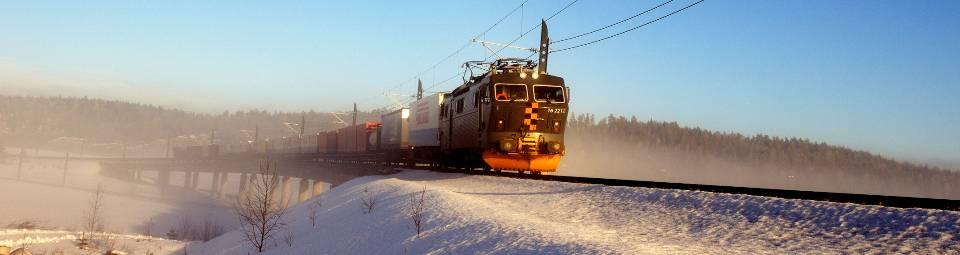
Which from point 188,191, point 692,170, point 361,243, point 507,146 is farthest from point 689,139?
point 361,243

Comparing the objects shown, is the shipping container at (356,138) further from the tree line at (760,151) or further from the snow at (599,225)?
the tree line at (760,151)

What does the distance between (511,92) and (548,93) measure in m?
1.37

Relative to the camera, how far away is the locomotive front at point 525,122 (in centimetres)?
1930

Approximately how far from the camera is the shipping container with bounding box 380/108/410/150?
3366 centimetres

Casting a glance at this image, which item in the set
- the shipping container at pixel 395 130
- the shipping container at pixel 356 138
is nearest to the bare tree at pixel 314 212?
the shipping container at pixel 395 130

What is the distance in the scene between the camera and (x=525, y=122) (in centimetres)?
1969

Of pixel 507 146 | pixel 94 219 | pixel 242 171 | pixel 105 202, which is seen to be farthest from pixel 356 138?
pixel 105 202

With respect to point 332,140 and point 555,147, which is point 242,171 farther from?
point 555,147

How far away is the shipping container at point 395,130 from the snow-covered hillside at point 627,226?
20950 mm

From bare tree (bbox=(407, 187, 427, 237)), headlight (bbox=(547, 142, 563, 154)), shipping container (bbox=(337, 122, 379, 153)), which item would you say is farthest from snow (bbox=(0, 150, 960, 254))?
shipping container (bbox=(337, 122, 379, 153))

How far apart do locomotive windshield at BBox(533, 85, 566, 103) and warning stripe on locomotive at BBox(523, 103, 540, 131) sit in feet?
1.23

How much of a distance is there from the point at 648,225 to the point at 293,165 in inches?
2065

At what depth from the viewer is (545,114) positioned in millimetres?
20047

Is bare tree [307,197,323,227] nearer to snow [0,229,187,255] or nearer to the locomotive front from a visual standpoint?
the locomotive front
